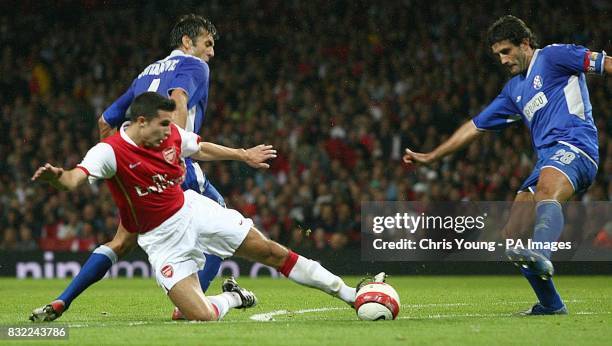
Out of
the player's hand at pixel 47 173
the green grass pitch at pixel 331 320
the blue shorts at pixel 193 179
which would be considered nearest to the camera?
the green grass pitch at pixel 331 320

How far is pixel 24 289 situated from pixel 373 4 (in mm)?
10733

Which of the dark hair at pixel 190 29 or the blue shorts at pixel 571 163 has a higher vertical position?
the dark hair at pixel 190 29

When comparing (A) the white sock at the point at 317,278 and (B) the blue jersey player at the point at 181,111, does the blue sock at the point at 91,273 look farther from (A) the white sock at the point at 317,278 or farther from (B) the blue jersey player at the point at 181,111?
(A) the white sock at the point at 317,278

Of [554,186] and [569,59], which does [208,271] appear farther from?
[569,59]

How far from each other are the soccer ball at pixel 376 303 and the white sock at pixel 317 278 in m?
0.15

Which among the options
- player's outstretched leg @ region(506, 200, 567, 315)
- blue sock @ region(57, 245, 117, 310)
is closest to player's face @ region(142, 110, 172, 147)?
blue sock @ region(57, 245, 117, 310)

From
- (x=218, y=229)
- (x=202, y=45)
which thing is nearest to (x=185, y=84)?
(x=202, y=45)

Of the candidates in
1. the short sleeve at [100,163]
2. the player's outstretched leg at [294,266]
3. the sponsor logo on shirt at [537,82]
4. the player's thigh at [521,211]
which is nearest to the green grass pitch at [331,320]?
the player's outstretched leg at [294,266]

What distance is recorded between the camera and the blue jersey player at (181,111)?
705 centimetres

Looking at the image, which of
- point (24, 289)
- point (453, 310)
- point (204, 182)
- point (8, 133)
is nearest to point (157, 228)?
point (204, 182)

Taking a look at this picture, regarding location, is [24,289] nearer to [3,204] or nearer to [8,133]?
[3,204]

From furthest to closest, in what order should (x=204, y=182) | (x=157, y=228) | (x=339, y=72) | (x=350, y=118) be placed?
(x=339, y=72)
(x=350, y=118)
(x=204, y=182)
(x=157, y=228)

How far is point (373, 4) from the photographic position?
20672 mm

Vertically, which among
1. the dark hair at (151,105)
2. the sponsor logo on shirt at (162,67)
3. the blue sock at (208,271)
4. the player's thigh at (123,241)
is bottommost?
the blue sock at (208,271)
